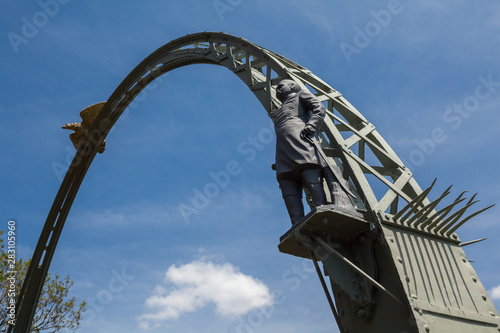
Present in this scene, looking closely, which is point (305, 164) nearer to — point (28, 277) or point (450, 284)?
point (450, 284)

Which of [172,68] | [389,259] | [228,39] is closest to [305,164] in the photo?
[389,259]

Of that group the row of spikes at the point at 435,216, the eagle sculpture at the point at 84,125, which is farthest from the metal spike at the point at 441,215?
the eagle sculpture at the point at 84,125

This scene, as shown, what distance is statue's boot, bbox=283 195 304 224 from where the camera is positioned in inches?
254

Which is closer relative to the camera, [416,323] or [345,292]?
[416,323]

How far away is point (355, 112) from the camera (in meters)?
8.67

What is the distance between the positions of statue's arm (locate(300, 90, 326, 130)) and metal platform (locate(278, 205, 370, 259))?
4.41 ft

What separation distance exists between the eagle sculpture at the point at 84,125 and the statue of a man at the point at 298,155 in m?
9.87

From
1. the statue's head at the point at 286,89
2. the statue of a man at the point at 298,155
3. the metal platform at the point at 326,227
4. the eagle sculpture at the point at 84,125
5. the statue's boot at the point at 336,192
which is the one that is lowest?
the metal platform at the point at 326,227

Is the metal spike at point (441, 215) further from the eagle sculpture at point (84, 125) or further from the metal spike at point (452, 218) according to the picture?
the eagle sculpture at point (84, 125)

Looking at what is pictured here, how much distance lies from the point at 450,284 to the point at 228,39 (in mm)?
6273

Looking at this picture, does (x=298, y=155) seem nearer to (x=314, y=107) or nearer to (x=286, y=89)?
(x=314, y=107)

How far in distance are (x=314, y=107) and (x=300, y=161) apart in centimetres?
100

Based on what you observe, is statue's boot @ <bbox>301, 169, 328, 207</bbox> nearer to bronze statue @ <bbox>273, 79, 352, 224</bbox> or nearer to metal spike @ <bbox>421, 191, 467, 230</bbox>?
bronze statue @ <bbox>273, 79, 352, 224</bbox>

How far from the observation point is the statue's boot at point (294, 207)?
646cm
